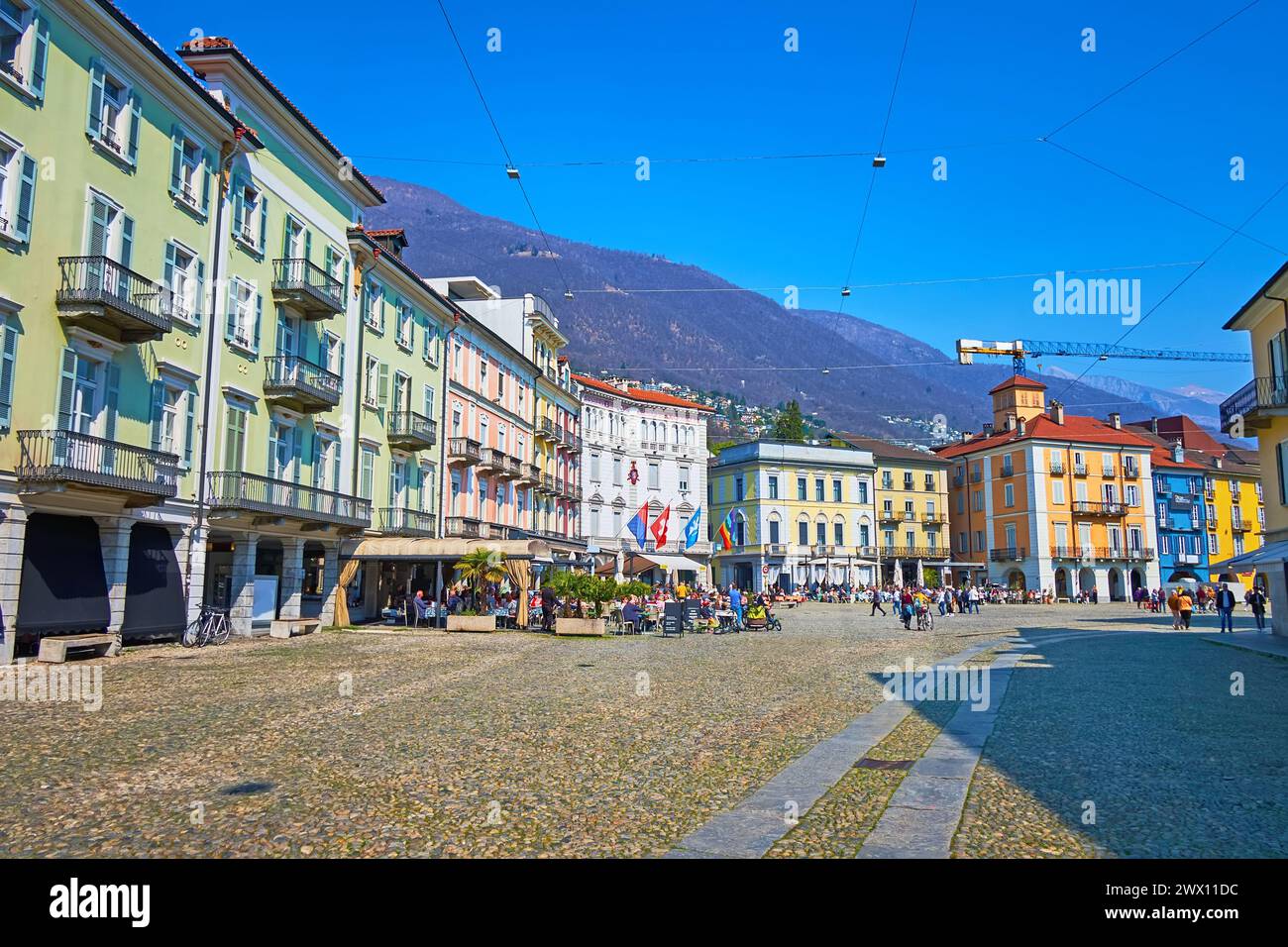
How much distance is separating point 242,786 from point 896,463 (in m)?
78.0

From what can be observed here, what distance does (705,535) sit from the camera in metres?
73.0

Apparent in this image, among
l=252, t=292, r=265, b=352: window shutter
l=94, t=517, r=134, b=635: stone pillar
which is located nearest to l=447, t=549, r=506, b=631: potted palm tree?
l=252, t=292, r=265, b=352: window shutter

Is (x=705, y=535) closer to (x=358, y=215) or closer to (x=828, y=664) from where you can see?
(x=358, y=215)

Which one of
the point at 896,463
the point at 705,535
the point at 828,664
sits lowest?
the point at 828,664

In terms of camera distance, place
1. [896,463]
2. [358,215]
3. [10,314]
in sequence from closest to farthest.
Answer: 1. [10,314]
2. [358,215]
3. [896,463]

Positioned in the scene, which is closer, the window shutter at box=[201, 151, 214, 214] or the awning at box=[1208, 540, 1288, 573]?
the window shutter at box=[201, 151, 214, 214]

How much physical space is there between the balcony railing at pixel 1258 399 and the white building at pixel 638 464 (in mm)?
37628

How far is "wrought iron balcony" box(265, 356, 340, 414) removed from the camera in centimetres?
2723

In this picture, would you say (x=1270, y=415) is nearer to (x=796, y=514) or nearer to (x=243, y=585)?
(x=243, y=585)

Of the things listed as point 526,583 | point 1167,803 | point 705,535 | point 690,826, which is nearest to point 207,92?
point 526,583

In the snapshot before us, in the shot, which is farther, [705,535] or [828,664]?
[705,535]

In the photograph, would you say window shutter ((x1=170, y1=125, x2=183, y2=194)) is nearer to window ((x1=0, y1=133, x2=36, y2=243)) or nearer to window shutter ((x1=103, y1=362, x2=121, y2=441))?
window ((x1=0, y1=133, x2=36, y2=243))

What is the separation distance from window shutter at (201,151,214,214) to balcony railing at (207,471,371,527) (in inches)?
284
